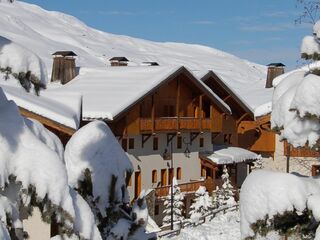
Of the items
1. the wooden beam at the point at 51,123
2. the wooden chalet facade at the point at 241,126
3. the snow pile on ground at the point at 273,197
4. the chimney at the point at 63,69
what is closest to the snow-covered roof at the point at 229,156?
the wooden chalet facade at the point at 241,126

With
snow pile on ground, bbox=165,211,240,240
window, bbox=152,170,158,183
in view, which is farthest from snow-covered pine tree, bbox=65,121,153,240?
window, bbox=152,170,158,183

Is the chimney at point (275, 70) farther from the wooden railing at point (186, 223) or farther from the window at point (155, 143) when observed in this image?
the wooden railing at point (186, 223)

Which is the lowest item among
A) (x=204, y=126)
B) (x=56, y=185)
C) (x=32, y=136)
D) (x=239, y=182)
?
(x=239, y=182)

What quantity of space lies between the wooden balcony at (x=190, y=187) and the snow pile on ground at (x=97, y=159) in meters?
19.8

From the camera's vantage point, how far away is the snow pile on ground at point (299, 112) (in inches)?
273

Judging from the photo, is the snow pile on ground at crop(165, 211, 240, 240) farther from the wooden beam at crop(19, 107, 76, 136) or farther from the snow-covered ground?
the wooden beam at crop(19, 107, 76, 136)

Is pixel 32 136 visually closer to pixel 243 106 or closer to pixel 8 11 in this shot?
pixel 243 106

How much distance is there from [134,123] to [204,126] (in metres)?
5.22

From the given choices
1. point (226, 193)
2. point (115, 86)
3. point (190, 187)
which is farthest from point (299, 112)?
point (190, 187)

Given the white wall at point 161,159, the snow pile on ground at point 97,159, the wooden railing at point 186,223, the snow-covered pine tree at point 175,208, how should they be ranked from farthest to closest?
the white wall at point 161,159
the snow-covered pine tree at point 175,208
the wooden railing at point 186,223
the snow pile on ground at point 97,159

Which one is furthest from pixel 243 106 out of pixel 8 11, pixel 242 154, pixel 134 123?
pixel 8 11

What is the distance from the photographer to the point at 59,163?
606 centimetres

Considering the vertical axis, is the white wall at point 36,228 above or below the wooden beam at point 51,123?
above

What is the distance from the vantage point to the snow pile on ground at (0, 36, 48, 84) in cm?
586
